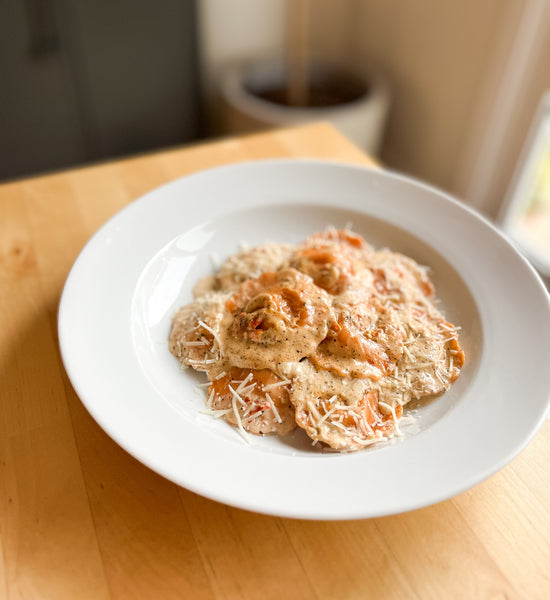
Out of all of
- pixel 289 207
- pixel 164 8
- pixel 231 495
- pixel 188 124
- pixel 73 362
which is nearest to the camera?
pixel 231 495

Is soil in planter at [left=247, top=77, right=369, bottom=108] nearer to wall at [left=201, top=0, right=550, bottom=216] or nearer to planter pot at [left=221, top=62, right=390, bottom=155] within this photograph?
planter pot at [left=221, top=62, right=390, bottom=155]

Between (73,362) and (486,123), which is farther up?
(73,362)

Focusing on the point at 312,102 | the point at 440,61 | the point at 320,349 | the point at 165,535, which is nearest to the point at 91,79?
the point at 312,102

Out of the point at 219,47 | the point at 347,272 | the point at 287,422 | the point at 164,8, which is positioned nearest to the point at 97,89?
the point at 164,8

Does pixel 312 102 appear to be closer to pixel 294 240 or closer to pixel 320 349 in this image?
pixel 294 240

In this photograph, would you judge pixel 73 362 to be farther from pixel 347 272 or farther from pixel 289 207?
pixel 289 207

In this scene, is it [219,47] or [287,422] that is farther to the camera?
[219,47]

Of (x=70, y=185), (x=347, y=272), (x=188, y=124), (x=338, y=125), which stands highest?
(x=347, y=272)

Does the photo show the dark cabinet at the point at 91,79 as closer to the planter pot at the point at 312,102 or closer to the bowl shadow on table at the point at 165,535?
the planter pot at the point at 312,102
